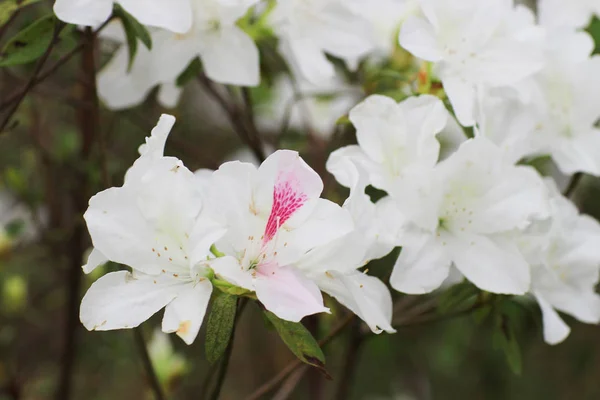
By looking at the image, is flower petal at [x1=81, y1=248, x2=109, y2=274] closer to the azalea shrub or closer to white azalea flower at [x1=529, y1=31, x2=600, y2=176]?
the azalea shrub

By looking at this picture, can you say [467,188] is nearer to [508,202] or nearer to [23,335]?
[508,202]

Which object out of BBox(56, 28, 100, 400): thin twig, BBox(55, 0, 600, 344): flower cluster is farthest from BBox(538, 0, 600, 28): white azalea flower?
BBox(56, 28, 100, 400): thin twig

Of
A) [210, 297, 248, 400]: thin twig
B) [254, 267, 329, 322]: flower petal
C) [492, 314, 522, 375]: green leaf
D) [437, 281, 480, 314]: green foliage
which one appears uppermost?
[254, 267, 329, 322]: flower petal

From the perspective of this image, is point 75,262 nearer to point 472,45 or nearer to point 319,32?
point 319,32

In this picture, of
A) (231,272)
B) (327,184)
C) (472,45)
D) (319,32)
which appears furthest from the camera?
(327,184)

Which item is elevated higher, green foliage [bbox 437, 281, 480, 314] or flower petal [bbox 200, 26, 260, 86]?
flower petal [bbox 200, 26, 260, 86]

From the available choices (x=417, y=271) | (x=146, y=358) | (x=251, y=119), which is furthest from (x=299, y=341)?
(x=251, y=119)

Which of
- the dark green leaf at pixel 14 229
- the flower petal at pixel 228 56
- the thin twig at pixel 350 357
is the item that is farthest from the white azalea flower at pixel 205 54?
the dark green leaf at pixel 14 229
